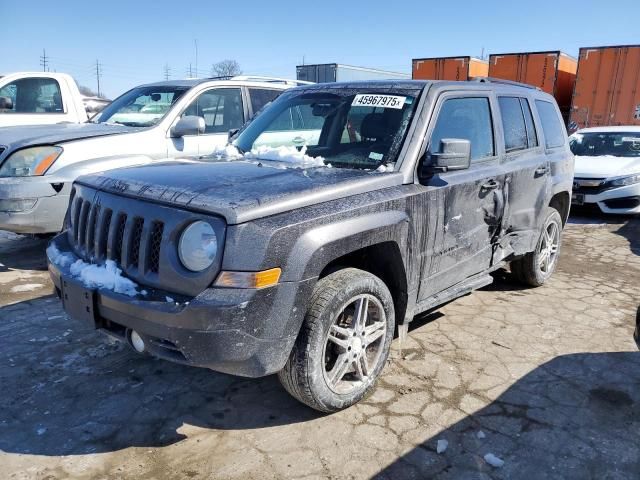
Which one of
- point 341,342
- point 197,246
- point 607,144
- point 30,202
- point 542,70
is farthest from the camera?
point 542,70

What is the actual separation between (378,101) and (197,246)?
70.0 inches

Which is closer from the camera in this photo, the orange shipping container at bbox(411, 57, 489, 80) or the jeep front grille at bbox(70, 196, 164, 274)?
the jeep front grille at bbox(70, 196, 164, 274)

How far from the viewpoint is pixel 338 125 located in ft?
12.4

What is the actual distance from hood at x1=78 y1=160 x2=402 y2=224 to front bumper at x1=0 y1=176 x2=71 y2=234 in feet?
7.91

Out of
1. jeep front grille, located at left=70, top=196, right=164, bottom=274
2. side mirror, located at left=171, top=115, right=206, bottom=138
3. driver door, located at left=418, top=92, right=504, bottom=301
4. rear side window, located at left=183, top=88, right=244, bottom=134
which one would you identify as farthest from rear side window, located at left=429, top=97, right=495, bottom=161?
rear side window, located at left=183, top=88, right=244, bottom=134

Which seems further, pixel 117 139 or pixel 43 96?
pixel 43 96

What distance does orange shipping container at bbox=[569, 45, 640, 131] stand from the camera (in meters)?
14.9

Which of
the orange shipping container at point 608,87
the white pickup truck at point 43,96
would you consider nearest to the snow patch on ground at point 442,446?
the white pickup truck at point 43,96

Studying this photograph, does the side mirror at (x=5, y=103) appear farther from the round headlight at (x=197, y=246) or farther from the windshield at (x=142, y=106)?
the round headlight at (x=197, y=246)

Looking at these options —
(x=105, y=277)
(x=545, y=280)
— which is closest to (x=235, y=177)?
(x=105, y=277)

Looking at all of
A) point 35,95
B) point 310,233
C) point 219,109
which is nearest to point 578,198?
point 219,109

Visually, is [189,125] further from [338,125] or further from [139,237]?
[139,237]

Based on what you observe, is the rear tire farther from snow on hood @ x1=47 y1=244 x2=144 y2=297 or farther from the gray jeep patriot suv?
snow on hood @ x1=47 y1=244 x2=144 y2=297

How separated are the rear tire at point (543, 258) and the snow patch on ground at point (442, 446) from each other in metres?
2.75
